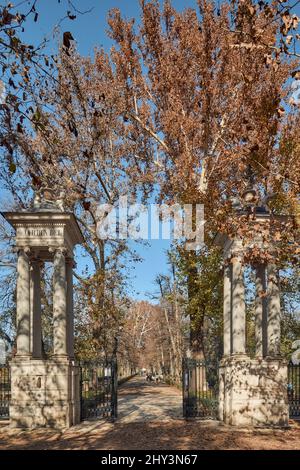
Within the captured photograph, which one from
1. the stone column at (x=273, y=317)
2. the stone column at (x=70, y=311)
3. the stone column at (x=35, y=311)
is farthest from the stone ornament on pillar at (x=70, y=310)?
the stone column at (x=273, y=317)

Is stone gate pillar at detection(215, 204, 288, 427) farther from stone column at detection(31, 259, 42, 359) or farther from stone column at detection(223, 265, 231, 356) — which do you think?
stone column at detection(31, 259, 42, 359)

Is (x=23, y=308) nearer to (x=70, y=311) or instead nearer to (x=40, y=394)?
(x=70, y=311)

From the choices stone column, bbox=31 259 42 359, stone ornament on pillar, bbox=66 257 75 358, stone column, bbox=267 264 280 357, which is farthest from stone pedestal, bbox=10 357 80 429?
stone column, bbox=267 264 280 357

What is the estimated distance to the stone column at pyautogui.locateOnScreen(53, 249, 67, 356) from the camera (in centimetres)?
1521

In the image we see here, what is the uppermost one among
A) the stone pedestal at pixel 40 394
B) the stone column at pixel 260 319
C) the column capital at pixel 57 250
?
the column capital at pixel 57 250

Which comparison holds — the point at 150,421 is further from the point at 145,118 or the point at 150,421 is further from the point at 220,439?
the point at 145,118

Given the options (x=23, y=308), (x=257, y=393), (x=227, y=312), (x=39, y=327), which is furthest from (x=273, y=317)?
(x=39, y=327)

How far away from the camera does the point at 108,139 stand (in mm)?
25406

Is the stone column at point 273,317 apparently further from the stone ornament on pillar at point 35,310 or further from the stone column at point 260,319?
the stone ornament on pillar at point 35,310

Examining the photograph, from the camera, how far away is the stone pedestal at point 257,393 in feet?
47.0

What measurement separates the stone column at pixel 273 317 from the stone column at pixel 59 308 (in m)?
6.32

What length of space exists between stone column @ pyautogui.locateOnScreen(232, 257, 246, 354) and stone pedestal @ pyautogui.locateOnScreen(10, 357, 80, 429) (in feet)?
17.0

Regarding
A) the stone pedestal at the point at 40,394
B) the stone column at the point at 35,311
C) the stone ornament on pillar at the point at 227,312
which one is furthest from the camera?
the stone column at the point at 35,311

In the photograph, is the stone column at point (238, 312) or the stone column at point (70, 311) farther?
the stone column at point (70, 311)
